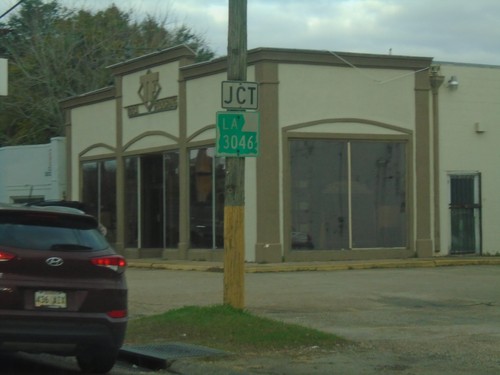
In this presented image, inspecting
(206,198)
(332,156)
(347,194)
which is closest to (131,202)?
(206,198)

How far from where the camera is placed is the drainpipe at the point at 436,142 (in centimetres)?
2727

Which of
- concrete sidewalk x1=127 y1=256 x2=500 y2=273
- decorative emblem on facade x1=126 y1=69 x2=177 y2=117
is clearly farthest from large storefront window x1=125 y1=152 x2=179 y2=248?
concrete sidewalk x1=127 y1=256 x2=500 y2=273

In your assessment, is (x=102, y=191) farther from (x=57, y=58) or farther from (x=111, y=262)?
(x=111, y=262)

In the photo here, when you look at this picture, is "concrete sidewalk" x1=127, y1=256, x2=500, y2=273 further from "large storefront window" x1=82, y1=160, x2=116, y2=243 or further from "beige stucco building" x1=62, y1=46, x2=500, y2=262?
"large storefront window" x1=82, y1=160, x2=116, y2=243

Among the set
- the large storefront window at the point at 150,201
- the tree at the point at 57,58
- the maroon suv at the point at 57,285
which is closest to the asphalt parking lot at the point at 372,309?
the maroon suv at the point at 57,285

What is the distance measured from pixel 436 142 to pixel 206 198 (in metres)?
6.92

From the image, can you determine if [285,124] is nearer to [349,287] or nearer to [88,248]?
[349,287]

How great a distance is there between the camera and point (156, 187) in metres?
30.1

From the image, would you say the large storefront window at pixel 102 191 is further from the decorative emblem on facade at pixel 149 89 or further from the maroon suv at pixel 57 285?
the maroon suv at pixel 57 285

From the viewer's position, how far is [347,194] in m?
26.3

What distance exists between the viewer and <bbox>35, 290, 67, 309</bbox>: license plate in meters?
8.91

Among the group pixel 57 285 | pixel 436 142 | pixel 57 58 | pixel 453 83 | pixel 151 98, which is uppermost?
pixel 57 58

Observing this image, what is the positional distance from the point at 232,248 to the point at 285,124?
13.2 metres

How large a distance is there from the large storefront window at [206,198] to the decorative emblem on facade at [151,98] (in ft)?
6.39
